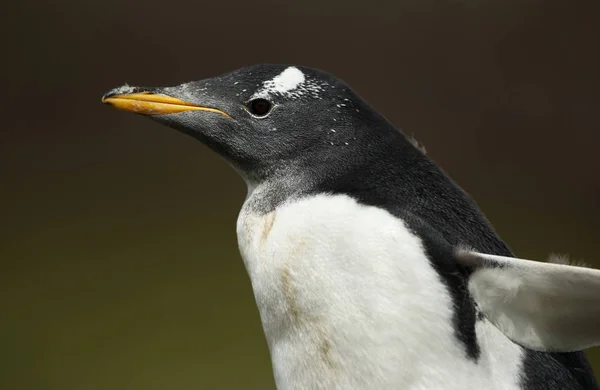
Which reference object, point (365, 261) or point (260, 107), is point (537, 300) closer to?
point (365, 261)

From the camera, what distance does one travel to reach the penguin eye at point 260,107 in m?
0.67

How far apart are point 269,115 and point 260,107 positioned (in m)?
0.01

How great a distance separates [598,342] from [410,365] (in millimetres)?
149

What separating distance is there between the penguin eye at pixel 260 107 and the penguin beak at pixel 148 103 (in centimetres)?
2

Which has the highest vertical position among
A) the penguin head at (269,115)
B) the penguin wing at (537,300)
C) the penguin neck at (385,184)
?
the penguin head at (269,115)

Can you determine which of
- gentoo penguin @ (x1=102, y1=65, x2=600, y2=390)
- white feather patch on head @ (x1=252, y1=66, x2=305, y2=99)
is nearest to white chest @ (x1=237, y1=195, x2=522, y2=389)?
gentoo penguin @ (x1=102, y1=65, x2=600, y2=390)

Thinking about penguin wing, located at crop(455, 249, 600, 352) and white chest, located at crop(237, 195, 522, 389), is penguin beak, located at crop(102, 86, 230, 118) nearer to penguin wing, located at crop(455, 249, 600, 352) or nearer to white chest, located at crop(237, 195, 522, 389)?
white chest, located at crop(237, 195, 522, 389)

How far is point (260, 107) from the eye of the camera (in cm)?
67

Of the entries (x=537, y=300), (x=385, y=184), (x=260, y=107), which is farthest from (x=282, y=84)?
(x=537, y=300)

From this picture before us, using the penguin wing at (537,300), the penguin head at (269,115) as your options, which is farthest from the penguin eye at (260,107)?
the penguin wing at (537,300)

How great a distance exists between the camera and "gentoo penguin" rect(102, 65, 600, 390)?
59 cm

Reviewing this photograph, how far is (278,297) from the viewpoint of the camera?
63 cm

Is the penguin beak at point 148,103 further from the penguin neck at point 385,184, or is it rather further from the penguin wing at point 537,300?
the penguin wing at point 537,300

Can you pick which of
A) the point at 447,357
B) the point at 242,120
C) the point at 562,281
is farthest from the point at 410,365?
the point at 242,120
